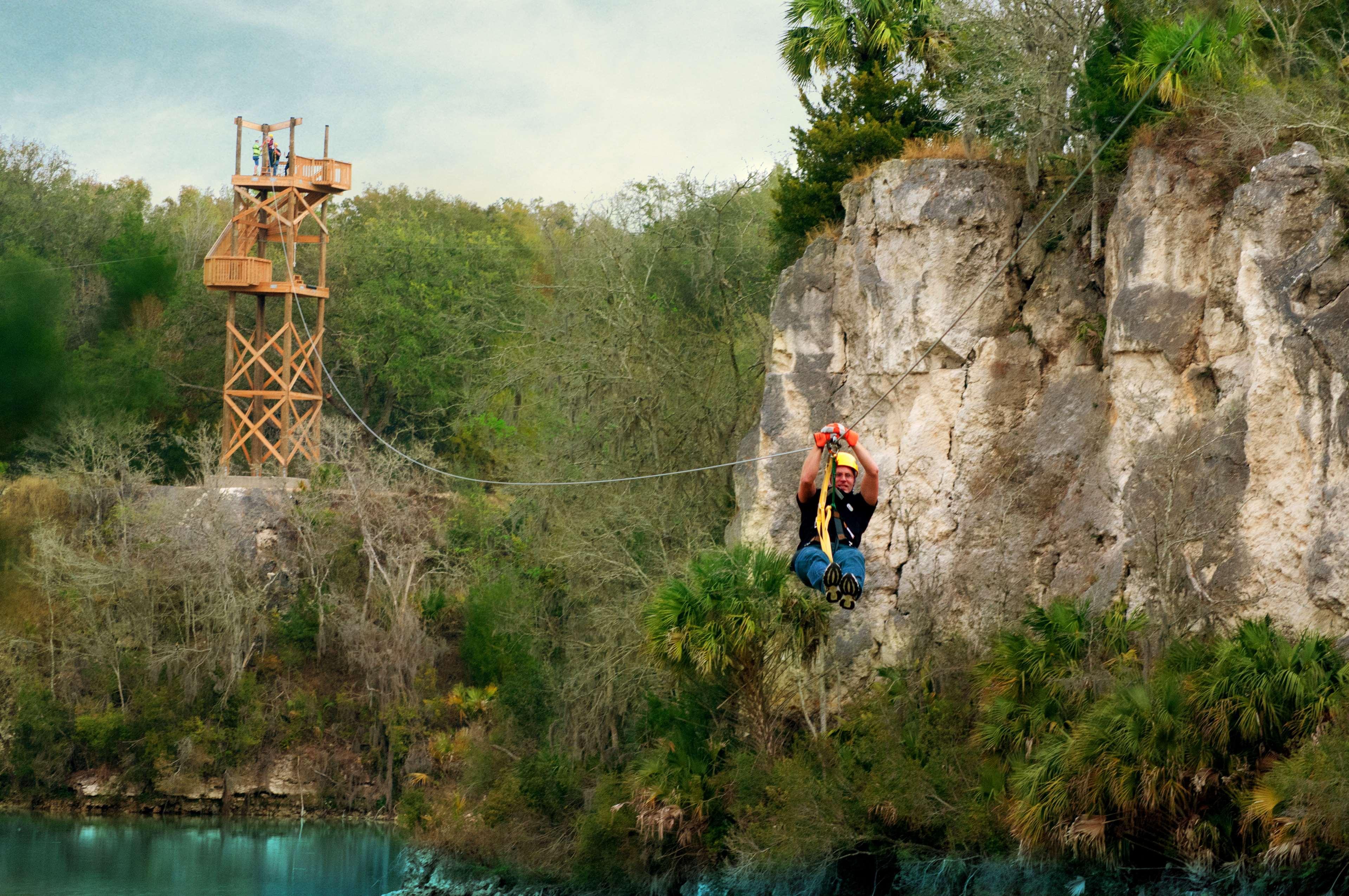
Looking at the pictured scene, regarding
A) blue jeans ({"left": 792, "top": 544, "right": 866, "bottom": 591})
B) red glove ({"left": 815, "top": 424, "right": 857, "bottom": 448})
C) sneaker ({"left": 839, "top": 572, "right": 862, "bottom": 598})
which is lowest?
sneaker ({"left": 839, "top": 572, "right": 862, "bottom": 598})

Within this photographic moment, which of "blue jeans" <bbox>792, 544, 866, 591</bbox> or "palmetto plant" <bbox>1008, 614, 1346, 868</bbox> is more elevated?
"blue jeans" <bbox>792, 544, 866, 591</bbox>

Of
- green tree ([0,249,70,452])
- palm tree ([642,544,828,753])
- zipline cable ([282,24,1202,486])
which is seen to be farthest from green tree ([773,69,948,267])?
green tree ([0,249,70,452])

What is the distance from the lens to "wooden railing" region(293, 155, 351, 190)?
155ft

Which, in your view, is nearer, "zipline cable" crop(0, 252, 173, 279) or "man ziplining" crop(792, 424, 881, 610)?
"man ziplining" crop(792, 424, 881, 610)

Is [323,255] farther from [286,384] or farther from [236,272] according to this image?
[286,384]

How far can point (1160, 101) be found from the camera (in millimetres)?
24578

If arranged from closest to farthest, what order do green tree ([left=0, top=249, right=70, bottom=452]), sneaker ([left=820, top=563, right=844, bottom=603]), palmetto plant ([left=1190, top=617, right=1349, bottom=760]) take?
1. sneaker ([left=820, top=563, right=844, bottom=603])
2. palmetto plant ([left=1190, top=617, right=1349, bottom=760])
3. green tree ([left=0, top=249, right=70, bottom=452])

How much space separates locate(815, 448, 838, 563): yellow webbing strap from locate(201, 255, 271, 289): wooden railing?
35.1m

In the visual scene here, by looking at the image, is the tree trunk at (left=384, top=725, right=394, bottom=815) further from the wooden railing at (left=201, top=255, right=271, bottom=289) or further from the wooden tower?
the wooden railing at (left=201, top=255, right=271, bottom=289)

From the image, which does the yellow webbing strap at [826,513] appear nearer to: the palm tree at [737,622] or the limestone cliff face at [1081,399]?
the limestone cliff face at [1081,399]

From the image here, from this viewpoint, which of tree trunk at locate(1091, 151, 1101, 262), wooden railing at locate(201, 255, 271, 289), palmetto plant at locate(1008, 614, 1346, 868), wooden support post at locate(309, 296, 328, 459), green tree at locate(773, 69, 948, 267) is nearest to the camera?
palmetto plant at locate(1008, 614, 1346, 868)

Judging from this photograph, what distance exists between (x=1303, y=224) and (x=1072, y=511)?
241 inches

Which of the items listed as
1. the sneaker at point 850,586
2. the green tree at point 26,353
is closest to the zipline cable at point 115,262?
the green tree at point 26,353

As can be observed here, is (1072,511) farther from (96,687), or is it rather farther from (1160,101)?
(96,687)
